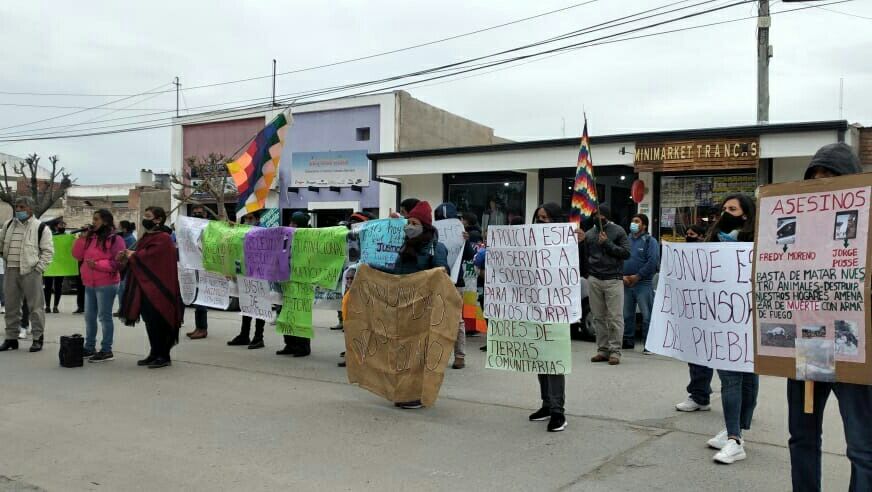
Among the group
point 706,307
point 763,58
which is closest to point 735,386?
point 706,307

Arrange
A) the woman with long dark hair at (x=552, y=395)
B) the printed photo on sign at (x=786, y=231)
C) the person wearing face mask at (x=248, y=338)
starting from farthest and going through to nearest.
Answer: the person wearing face mask at (x=248, y=338), the woman with long dark hair at (x=552, y=395), the printed photo on sign at (x=786, y=231)

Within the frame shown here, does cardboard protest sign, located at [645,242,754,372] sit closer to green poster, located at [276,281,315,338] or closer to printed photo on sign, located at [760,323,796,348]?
printed photo on sign, located at [760,323,796,348]

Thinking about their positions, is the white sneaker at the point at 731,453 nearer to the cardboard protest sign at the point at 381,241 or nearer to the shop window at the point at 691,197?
the cardboard protest sign at the point at 381,241

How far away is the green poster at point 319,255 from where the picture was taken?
896cm

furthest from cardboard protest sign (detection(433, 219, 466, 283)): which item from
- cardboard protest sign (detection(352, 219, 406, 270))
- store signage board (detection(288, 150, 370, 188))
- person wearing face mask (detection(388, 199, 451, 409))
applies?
store signage board (detection(288, 150, 370, 188))

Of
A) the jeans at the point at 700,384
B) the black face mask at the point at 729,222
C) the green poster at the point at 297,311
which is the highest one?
the black face mask at the point at 729,222

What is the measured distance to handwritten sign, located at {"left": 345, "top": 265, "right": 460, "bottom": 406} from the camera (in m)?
6.41

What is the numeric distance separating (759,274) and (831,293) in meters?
0.39

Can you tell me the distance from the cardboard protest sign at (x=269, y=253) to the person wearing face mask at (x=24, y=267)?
2683mm

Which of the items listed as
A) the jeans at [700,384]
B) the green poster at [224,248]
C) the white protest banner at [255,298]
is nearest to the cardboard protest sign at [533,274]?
the jeans at [700,384]

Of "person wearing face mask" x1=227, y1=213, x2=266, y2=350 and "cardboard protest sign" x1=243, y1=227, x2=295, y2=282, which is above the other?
"cardboard protest sign" x1=243, y1=227, x2=295, y2=282

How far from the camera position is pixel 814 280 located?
3.55 meters

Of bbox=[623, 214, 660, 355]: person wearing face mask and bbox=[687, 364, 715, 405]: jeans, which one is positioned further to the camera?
bbox=[623, 214, 660, 355]: person wearing face mask

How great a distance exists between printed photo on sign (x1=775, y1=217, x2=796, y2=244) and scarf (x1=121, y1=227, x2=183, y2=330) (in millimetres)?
6987
